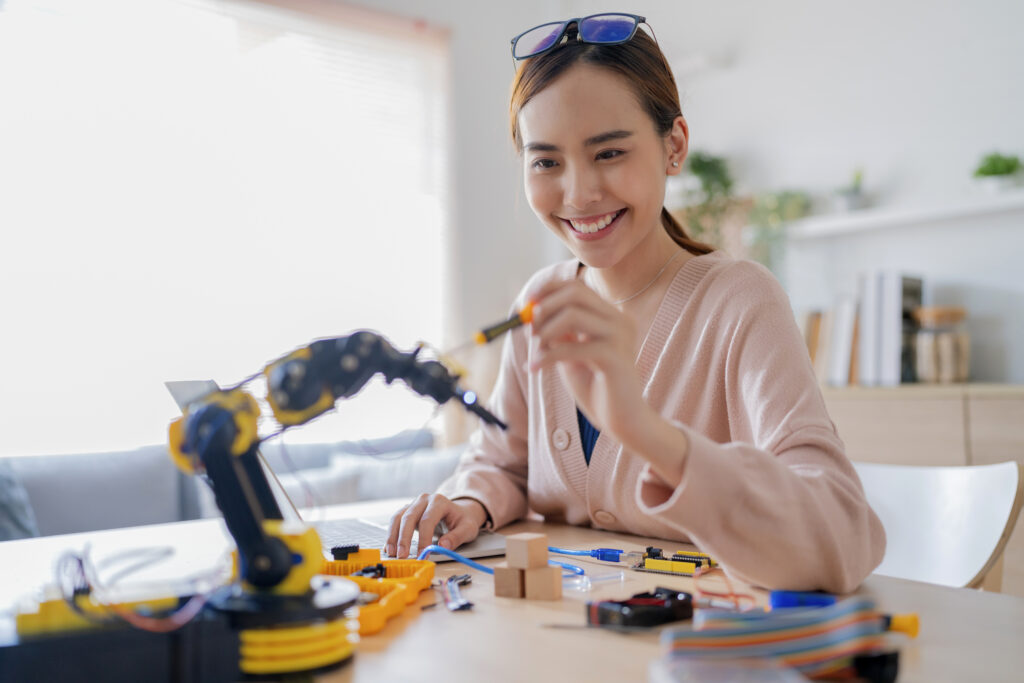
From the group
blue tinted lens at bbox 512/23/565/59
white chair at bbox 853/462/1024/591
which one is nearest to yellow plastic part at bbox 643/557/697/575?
white chair at bbox 853/462/1024/591

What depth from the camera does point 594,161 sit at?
43.8 inches

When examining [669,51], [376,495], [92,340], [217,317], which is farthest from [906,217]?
[92,340]

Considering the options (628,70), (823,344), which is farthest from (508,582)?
(823,344)

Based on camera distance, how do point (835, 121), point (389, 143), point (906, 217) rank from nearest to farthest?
1. point (906, 217)
2. point (835, 121)
3. point (389, 143)

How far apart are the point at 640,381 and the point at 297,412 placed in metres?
0.68

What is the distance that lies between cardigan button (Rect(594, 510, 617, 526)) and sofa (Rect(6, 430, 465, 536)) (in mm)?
1463

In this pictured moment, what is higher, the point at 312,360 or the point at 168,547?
the point at 312,360

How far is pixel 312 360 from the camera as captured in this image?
60 centimetres

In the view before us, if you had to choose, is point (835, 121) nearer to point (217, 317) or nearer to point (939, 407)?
point (939, 407)

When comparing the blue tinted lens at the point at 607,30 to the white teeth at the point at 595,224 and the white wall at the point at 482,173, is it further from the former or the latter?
the white wall at the point at 482,173

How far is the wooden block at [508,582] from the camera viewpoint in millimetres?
759

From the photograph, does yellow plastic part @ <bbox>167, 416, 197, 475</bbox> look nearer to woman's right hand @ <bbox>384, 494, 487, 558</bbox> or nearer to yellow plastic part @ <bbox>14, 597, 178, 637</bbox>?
yellow plastic part @ <bbox>14, 597, 178, 637</bbox>

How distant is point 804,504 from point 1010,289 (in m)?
2.20

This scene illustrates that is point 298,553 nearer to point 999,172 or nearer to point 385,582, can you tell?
point 385,582
